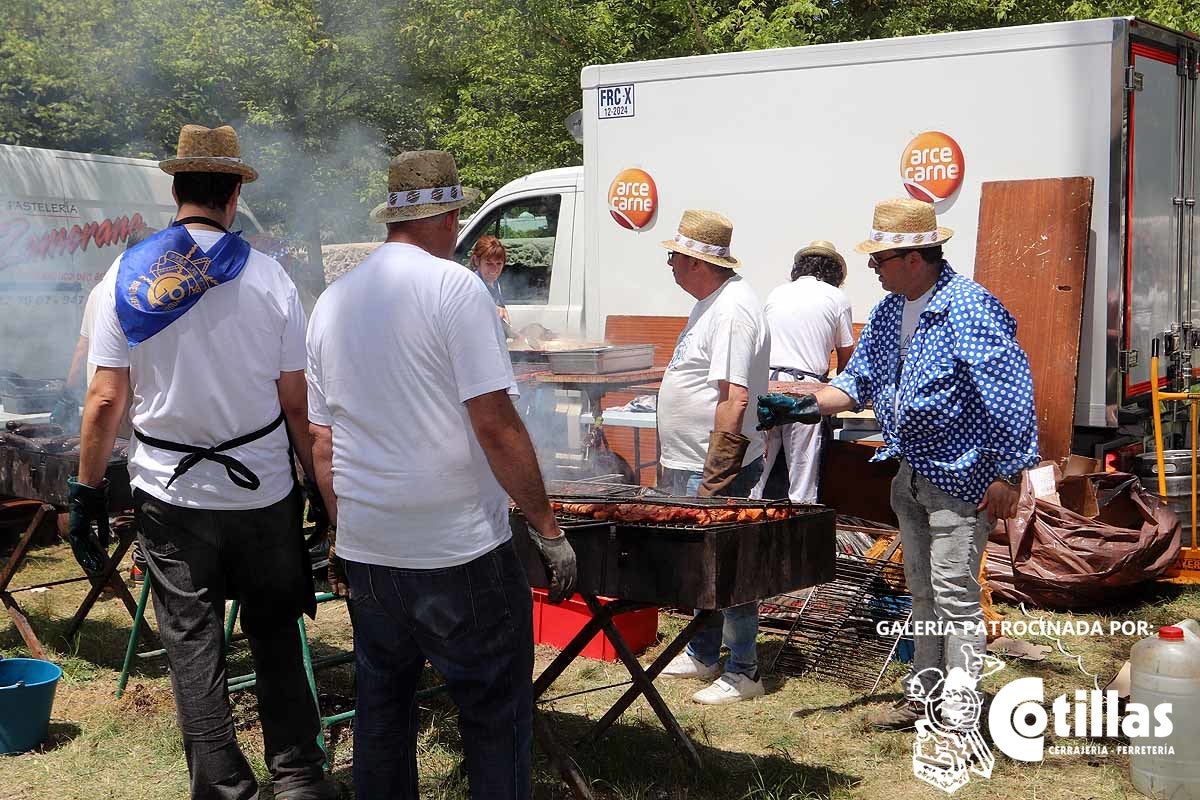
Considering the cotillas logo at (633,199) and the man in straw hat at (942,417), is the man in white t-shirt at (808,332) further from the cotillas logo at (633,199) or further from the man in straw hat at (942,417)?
the man in straw hat at (942,417)

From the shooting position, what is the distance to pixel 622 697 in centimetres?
395

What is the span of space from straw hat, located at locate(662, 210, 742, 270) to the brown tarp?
2572mm

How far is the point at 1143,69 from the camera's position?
6.35m

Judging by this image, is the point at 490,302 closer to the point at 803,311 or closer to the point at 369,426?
the point at 369,426

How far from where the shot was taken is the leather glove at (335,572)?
3227 millimetres

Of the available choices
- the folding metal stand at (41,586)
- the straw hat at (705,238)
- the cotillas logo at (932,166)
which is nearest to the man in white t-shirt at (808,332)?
the cotillas logo at (932,166)

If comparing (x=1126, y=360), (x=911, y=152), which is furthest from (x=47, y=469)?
(x=1126, y=360)

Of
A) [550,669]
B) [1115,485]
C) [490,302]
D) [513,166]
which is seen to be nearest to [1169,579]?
[1115,485]

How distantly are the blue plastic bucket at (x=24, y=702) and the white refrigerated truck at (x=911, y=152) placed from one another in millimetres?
4784

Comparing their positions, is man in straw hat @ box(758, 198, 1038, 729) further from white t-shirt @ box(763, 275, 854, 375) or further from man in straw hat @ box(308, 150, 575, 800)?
white t-shirt @ box(763, 275, 854, 375)

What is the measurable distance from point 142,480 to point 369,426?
113cm

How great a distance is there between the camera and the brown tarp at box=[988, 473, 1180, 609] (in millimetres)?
5809

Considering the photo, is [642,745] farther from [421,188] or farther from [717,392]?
[421,188]

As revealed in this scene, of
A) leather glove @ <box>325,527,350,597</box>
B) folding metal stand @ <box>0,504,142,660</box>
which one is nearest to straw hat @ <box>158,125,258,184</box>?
leather glove @ <box>325,527,350,597</box>
